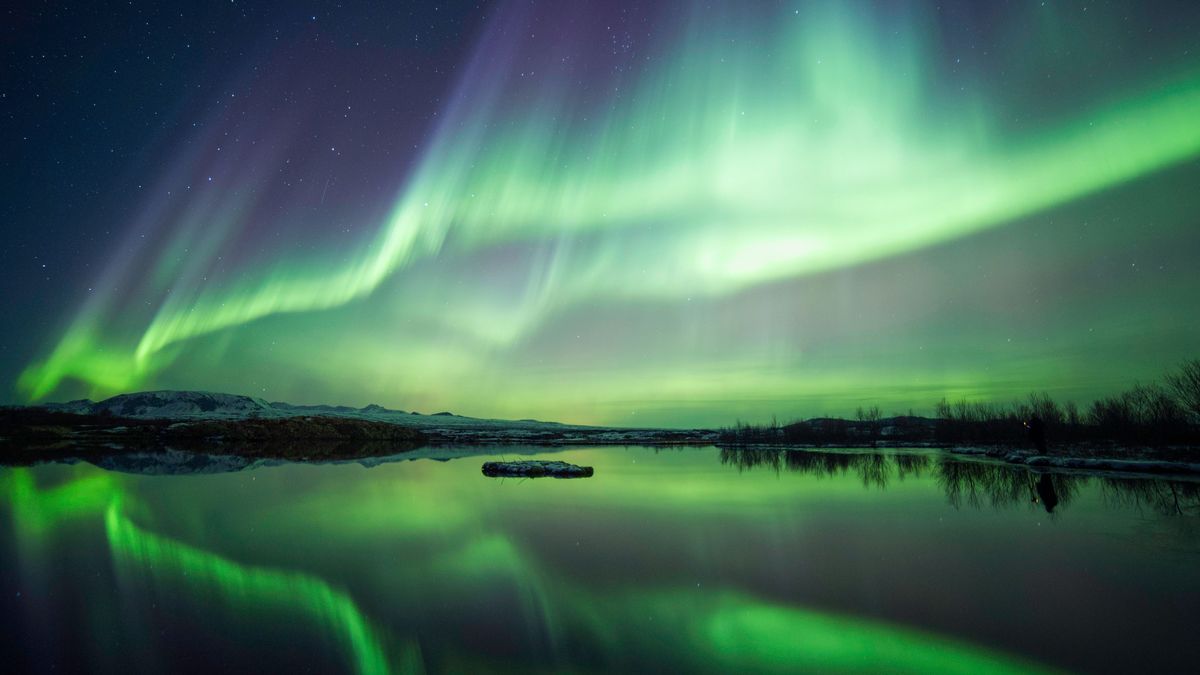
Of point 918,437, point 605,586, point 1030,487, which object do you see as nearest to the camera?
point 605,586

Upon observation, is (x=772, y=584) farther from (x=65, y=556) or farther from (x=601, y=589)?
(x=65, y=556)

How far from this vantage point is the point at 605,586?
10.6m

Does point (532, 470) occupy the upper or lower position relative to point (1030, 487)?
upper

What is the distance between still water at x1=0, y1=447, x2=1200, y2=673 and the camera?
736 centimetres

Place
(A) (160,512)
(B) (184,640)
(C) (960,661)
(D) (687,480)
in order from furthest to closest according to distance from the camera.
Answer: (D) (687,480) → (A) (160,512) → (B) (184,640) → (C) (960,661)

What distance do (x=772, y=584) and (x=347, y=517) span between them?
14105 millimetres

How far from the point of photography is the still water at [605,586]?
7.36m

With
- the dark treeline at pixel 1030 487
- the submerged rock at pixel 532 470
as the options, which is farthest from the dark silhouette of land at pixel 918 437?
the submerged rock at pixel 532 470

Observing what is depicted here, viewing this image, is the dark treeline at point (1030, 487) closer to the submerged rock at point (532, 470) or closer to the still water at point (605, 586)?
the still water at point (605, 586)

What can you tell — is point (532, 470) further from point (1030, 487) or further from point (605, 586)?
point (1030, 487)

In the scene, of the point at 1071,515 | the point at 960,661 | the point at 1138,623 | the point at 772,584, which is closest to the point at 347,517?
the point at 772,584

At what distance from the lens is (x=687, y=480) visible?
108 feet

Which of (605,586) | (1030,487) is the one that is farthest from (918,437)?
(605,586)

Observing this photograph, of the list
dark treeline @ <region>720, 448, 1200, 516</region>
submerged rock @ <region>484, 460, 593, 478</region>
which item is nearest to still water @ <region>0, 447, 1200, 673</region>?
dark treeline @ <region>720, 448, 1200, 516</region>
